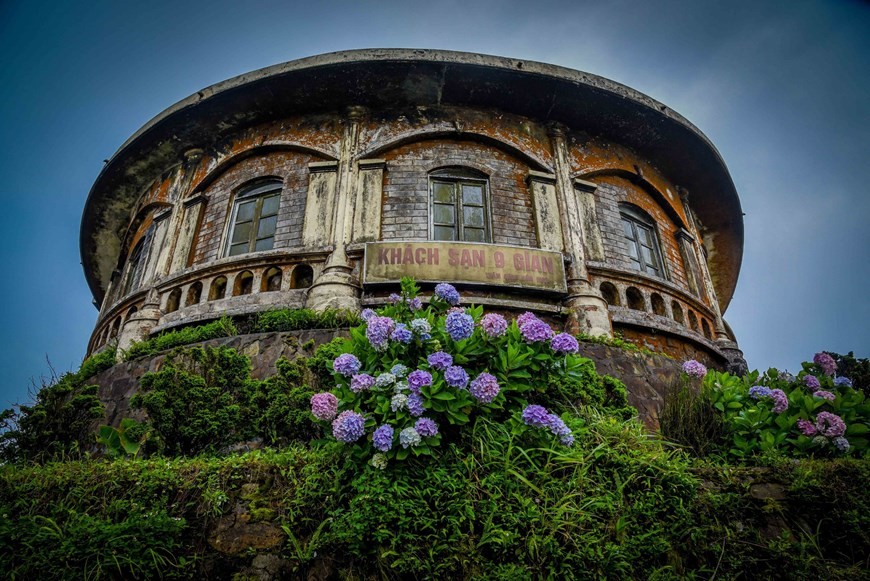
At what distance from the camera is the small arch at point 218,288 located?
7578mm

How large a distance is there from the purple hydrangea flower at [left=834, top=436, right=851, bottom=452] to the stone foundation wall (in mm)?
1808

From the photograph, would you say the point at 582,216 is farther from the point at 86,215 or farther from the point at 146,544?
the point at 86,215

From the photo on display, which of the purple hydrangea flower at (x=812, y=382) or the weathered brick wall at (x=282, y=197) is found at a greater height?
the weathered brick wall at (x=282, y=197)

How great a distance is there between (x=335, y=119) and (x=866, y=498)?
26.9 ft

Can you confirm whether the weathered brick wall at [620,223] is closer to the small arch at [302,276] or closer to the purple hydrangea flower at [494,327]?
the small arch at [302,276]

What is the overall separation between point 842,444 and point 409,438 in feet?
10.8

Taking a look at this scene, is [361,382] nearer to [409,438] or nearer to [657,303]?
[409,438]

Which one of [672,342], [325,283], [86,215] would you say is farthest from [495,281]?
[86,215]

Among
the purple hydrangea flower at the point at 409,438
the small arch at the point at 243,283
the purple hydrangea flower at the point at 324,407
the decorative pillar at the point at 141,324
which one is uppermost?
the small arch at the point at 243,283

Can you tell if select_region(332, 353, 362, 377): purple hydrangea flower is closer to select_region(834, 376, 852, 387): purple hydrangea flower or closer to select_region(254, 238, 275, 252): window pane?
select_region(834, 376, 852, 387): purple hydrangea flower

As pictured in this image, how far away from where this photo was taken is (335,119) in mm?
8680

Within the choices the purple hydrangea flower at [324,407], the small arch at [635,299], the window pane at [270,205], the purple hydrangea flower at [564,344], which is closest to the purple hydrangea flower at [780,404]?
the purple hydrangea flower at [564,344]

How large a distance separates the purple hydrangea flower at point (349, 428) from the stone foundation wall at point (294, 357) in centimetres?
275

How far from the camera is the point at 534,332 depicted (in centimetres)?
321
